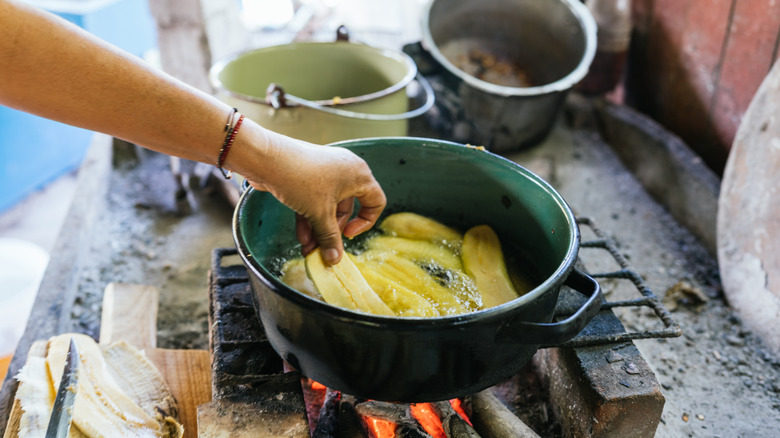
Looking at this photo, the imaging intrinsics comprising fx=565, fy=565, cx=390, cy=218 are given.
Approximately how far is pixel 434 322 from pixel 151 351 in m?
1.24

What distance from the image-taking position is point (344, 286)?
4.79 ft

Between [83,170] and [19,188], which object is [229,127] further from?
[19,188]

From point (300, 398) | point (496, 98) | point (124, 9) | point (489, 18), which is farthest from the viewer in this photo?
point (124, 9)

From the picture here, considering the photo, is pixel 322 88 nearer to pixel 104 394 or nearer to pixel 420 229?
pixel 420 229

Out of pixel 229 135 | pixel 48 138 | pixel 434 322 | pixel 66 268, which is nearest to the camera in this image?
pixel 434 322

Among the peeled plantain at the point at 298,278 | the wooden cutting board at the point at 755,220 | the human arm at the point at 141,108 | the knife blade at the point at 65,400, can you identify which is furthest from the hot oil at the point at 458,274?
the wooden cutting board at the point at 755,220

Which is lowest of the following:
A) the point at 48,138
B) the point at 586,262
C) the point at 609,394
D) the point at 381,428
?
the point at 48,138

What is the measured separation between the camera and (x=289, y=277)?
1.62 meters

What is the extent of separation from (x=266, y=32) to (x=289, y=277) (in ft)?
14.8

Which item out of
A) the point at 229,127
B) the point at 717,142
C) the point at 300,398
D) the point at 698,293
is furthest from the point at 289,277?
the point at 717,142

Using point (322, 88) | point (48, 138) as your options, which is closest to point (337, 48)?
point (322, 88)

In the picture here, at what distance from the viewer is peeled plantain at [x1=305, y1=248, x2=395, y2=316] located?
142 cm

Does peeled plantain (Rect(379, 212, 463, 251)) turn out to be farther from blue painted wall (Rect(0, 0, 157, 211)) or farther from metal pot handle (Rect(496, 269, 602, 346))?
blue painted wall (Rect(0, 0, 157, 211))

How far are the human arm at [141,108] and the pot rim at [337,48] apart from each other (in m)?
0.97
